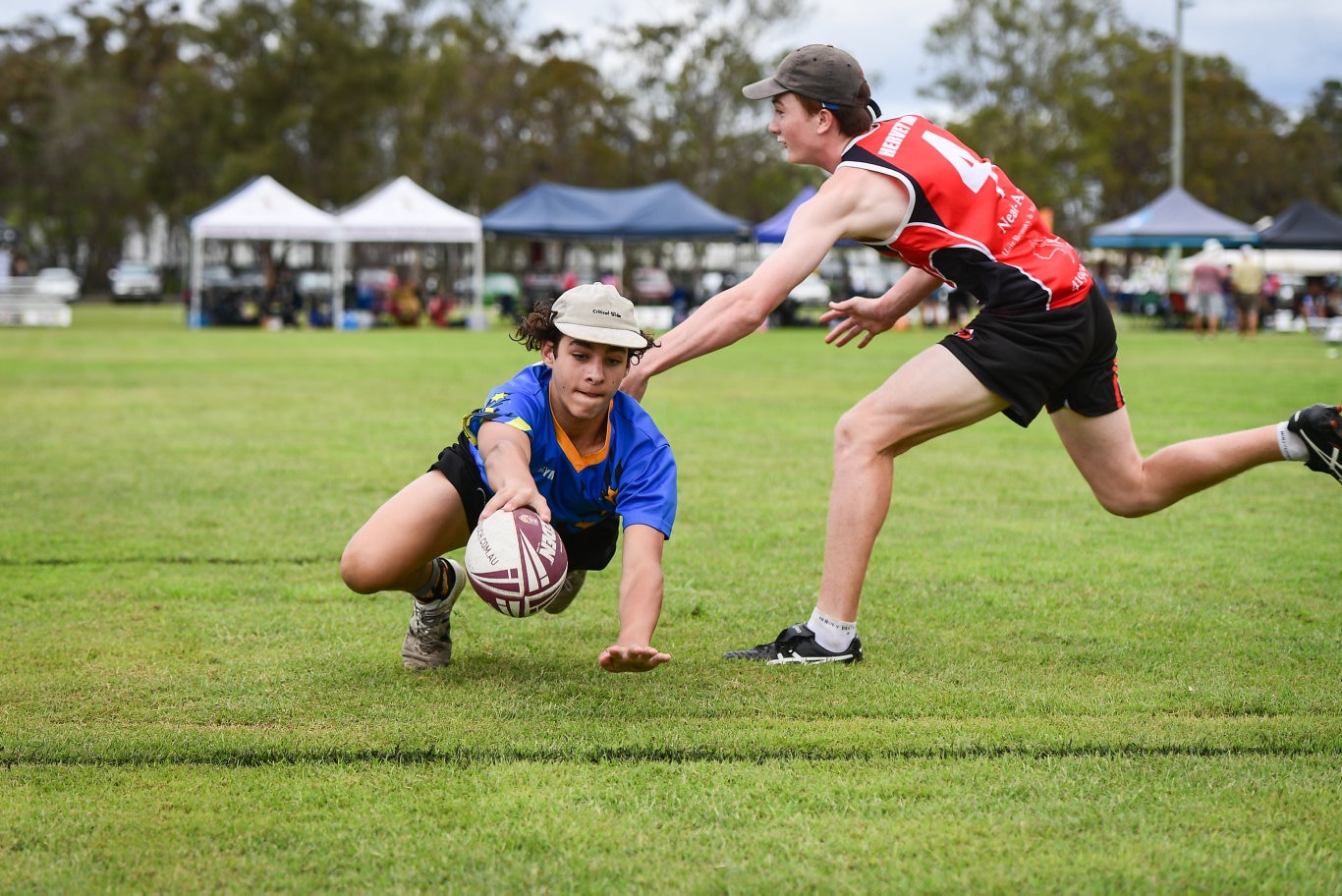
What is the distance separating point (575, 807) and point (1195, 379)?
17.2 metres

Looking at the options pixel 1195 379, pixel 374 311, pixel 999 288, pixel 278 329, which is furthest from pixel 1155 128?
pixel 999 288

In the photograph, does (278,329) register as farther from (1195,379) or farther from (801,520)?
(801,520)

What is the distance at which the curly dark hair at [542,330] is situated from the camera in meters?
4.65

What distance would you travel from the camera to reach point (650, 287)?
46562mm

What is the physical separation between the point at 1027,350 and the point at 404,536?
7.25 ft

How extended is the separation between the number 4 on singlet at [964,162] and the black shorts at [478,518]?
169cm

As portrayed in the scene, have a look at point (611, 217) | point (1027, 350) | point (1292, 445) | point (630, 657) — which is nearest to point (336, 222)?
point (611, 217)

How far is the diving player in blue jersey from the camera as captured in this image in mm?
4449

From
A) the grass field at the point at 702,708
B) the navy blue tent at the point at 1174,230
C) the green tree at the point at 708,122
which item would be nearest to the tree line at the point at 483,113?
the green tree at the point at 708,122

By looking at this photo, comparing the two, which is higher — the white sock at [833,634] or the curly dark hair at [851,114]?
the curly dark hair at [851,114]

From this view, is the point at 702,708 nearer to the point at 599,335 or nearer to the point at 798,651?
the point at 798,651

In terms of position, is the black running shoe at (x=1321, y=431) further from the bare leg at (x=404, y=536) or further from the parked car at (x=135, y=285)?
the parked car at (x=135, y=285)

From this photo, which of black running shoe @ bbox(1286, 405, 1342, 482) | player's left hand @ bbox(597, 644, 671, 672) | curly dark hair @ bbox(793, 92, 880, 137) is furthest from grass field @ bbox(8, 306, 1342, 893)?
curly dark hair @ bbox(793, 92, 880, 137)

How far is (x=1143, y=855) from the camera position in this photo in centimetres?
324
